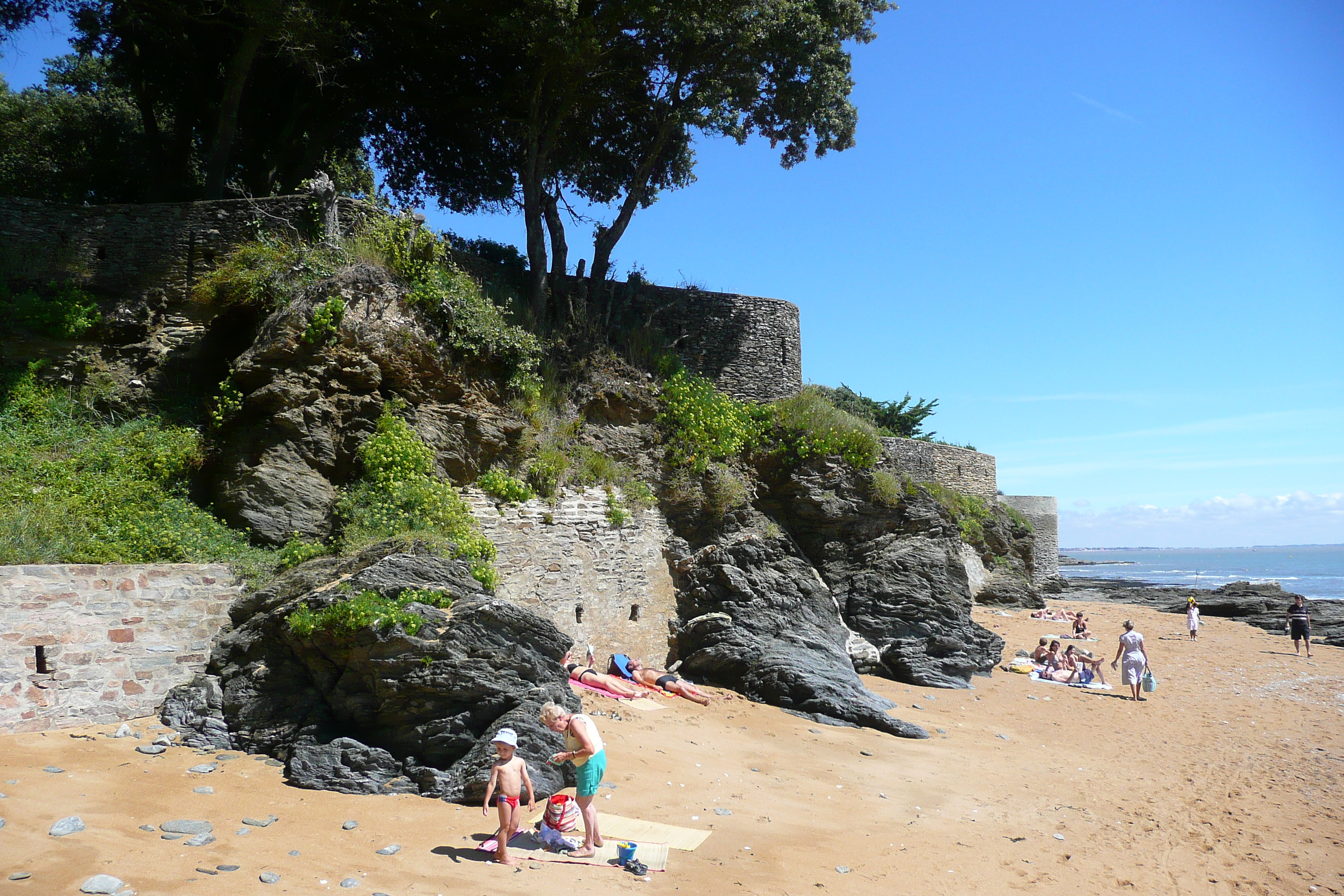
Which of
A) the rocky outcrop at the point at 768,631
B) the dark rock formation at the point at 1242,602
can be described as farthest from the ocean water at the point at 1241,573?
the rocky outcrop at the point at 768,631

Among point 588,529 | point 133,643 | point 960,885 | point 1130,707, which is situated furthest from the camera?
point 1130,707

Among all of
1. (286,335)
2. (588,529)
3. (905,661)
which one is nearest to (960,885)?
(588,529)

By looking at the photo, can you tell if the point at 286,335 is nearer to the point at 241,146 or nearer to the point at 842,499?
the point at 241,146

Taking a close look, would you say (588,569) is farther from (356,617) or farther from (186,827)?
(186,827)

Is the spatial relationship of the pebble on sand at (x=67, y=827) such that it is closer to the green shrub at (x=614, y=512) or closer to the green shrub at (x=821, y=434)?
the green shrub at (x=614, y=512)

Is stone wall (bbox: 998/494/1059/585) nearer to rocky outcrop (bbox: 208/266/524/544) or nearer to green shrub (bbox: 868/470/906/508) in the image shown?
green shrub (bbox: 868/470/906/508)

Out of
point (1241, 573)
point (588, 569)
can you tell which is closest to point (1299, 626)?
point (588, 569)

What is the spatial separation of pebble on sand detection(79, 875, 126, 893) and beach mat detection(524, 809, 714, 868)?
2.67 m

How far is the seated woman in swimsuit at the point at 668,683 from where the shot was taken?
35.0 feet

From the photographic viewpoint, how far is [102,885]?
4.20 m

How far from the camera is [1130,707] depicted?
1265 cm

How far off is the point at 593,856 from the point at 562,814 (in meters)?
0.39

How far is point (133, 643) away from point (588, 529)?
5851 mm

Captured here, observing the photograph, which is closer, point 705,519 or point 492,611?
point 492,611
